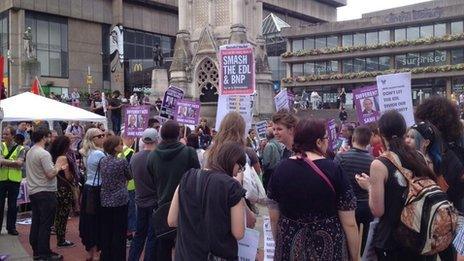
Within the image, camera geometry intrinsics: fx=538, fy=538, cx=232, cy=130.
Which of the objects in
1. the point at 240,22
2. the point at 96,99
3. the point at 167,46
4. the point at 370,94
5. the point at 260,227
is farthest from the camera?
the point at 167,46

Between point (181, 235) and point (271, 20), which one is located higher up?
point (271, 20)

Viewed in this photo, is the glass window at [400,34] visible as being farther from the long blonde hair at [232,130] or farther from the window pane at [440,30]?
the long blonde hair at [232,130]

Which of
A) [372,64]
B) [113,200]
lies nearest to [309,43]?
[372,64]

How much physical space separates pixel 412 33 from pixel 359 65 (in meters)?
5.96

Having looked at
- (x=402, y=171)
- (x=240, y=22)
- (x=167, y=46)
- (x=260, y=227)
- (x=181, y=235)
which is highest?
(x=167, y=46)

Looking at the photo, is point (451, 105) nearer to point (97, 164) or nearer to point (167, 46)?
point (97, 164)

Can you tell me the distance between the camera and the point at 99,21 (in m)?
55.0

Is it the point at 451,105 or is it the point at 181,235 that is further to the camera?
the point at 451,105

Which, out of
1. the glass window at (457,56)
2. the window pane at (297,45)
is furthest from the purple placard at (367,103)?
the window pane at (297,45)

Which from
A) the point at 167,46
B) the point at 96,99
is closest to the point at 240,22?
the point at 96,99

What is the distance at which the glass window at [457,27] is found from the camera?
50.4 meters

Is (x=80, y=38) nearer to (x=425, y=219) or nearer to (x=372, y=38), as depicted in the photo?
(x=372, y=38)

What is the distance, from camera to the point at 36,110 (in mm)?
12789

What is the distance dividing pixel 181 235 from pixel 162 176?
1.74 meters
